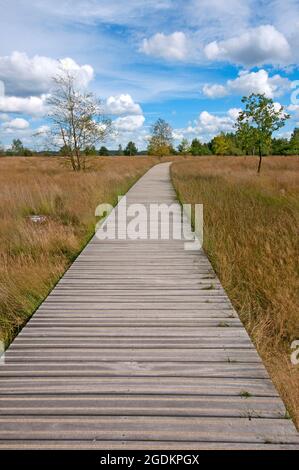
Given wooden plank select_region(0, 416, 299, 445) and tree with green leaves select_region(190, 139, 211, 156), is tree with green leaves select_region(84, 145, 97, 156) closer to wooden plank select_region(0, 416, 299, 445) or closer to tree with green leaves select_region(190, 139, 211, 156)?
wooden plank select_region(0, 416, 299, 445)

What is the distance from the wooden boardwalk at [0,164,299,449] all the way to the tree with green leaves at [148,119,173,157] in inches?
2107

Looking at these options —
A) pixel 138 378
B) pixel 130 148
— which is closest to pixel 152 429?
pixel 138 378

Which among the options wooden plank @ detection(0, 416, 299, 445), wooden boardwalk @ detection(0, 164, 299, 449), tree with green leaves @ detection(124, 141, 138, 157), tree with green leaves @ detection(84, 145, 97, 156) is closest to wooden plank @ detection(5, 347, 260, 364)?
wooden boardwalk @ detection(0, 164, 299, 449)

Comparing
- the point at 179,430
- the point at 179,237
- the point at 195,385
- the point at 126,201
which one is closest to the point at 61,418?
the point at 179,430

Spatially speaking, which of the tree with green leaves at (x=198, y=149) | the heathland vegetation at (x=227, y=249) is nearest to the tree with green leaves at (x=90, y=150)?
the heathland vegetation at (x=227, y=249)

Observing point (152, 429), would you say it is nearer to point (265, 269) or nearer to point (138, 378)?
point (138, 378)

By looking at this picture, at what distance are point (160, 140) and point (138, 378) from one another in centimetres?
5688

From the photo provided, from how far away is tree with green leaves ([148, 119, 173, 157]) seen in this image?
54.7 m

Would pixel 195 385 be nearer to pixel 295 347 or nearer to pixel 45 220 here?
pixel 295 347

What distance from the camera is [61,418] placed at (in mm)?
1884

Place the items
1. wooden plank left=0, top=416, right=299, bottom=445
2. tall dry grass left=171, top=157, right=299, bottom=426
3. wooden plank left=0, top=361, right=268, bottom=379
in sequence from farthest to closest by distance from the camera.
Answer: tall dry grass left=171, top=157, right=299, bottom=426, wooden plank left=0, top=361, right=268, bottom=379, wooden plank left=0, top=416, right=299, bottom=445

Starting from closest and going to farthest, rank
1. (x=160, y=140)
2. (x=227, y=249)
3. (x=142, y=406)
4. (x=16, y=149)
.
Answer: (x=142, y=406) < (x=227, y=249) < (x=160, y=140) < (x=16, y=149)

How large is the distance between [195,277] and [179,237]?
6.92ft

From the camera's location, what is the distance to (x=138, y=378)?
222cm
